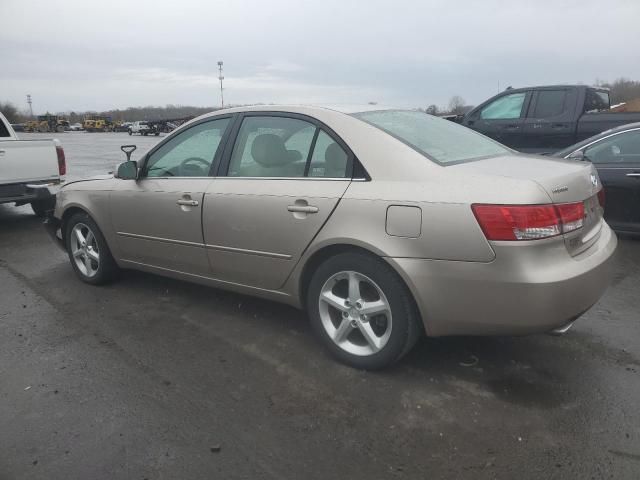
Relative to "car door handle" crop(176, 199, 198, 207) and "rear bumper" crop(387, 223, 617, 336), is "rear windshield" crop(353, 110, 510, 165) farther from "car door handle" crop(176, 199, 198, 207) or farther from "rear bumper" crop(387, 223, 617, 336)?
"car door handle" crop(176, 199, 198, 207)

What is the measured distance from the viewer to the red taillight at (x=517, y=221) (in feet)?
8.56

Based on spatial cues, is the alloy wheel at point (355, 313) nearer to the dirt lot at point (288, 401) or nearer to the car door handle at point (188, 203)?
the dirt lot at point (288, 401)

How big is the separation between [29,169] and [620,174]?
7.54m

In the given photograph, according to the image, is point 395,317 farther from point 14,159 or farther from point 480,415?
point 14,159

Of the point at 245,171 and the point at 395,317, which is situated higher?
the point at 245,171

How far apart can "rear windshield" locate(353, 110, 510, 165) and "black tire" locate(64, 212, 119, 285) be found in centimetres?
267

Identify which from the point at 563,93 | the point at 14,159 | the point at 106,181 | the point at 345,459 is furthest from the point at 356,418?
the point at 563,93

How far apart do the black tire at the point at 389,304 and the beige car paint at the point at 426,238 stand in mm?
76

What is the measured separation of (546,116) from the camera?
335 inches

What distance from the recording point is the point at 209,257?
3.86 m

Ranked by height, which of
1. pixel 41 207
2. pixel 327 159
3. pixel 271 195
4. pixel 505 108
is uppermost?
pixel 505 108

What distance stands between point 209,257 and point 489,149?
2077 mm

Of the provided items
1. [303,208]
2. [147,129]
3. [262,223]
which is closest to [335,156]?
[303,208]

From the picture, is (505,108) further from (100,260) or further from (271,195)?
(100,260)
